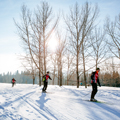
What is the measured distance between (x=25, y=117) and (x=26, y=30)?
12.6 meters

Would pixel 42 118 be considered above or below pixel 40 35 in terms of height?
below

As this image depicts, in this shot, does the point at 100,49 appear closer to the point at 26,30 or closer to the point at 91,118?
the point at 26,30

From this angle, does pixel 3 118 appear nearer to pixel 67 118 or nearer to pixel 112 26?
pixel 67 118

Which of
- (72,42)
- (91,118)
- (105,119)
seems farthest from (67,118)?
(72,42)

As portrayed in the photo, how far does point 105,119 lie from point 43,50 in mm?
12528

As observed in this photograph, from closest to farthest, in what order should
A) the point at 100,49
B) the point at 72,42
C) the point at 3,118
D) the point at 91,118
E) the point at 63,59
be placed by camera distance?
the point at 3,118, the point at 91,118, the point at 72,42, the point at 100,49, the point at 63,59

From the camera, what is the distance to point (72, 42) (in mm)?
13141

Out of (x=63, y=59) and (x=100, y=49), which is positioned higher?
(x=100, y=49)

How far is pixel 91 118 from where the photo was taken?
3.09 meters

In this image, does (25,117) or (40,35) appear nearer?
(25,117)

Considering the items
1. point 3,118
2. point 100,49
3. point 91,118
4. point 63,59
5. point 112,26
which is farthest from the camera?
point 63,59

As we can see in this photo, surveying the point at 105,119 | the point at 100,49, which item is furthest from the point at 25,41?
the point at 105,119

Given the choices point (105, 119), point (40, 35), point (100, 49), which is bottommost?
point (105, 119)

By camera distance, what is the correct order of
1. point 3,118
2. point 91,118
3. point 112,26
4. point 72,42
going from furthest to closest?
point 112,26
point 72,42
point 91,118
point 3,118
